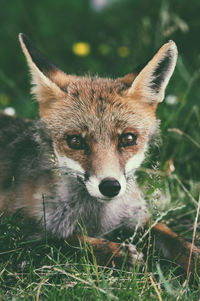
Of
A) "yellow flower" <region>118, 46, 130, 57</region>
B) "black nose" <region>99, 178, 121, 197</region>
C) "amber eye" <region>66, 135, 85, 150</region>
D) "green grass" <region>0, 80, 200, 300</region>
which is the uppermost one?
"yellow flower" <region>118, 46, 130, 57</region>

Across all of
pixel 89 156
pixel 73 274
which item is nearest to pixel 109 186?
pixel 89 156

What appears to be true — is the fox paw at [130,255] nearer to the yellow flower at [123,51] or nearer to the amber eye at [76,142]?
the amber eye at [76,142]

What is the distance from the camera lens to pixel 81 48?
7.92 metres

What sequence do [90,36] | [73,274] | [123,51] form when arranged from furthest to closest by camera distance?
[90,36] < [123,51] < [73,274]

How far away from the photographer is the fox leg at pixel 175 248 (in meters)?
3.56

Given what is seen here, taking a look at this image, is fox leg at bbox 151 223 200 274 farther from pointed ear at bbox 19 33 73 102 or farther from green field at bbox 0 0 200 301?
pointed ear at bbox 19 33 73 102

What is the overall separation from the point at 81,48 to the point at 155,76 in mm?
4284

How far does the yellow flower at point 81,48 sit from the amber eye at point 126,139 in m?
4.57

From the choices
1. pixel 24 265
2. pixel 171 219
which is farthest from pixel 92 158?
pixel 171 219

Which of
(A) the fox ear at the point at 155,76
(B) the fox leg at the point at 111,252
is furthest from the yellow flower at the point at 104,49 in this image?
(B) the fox leg at the point at 111,252

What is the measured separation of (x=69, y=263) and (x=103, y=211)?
77cm

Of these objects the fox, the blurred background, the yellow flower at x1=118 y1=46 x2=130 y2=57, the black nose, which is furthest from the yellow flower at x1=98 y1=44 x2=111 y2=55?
the black nose

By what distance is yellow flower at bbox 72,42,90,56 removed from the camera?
7864mm

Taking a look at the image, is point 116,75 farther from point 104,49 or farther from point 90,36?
point 90,36
